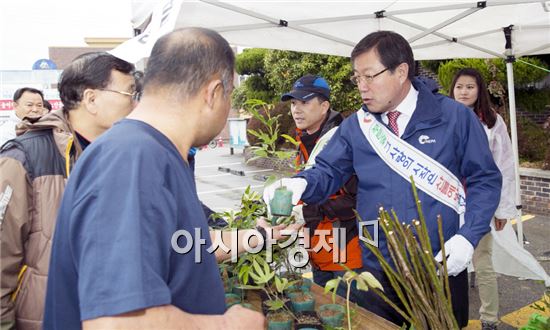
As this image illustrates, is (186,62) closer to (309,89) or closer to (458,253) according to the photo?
(458,253)

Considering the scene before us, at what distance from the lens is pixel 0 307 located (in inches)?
61.7

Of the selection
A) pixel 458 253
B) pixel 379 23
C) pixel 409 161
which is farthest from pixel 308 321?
pixel 379 23

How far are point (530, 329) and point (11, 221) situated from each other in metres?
1.93

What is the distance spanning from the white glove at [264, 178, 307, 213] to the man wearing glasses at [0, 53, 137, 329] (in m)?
0.69

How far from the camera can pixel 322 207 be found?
7.90 ft

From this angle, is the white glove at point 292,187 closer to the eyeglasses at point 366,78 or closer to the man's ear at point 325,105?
the eyeglasses at point 366,78

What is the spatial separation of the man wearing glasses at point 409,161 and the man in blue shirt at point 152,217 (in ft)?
3.17

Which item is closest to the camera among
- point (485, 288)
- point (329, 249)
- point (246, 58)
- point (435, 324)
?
point (435, 324)

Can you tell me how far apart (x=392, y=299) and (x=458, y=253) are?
0.41 metres

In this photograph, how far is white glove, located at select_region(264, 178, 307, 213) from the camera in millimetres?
1950

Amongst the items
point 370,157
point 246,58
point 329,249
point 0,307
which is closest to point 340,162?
point 370,157

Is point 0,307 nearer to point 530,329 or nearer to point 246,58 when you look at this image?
point 530,329

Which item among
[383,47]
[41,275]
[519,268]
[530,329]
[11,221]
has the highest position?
[383,47]

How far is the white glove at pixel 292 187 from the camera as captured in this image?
1950 mm
